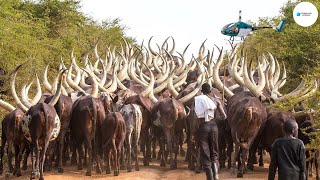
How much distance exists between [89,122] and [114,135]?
66cm

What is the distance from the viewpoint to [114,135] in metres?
12.9

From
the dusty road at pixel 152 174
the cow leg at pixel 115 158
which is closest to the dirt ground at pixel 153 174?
the dusty road at pixel 152 174

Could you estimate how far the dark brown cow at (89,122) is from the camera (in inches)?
514

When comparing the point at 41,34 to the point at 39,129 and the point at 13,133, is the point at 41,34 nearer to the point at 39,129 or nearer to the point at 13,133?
the point at 13,133

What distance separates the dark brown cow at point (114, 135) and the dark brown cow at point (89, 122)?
0.23 metres

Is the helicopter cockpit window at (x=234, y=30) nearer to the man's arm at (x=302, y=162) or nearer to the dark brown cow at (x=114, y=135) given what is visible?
the dark brown cow at (x=114, y=135)

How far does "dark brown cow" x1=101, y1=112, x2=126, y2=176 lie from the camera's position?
12781 millimetres

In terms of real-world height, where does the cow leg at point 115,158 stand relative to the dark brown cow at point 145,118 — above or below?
below

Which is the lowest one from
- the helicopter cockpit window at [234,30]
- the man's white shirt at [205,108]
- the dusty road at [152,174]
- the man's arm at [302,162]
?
the dusty road at [152,174]

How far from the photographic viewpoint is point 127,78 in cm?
1938

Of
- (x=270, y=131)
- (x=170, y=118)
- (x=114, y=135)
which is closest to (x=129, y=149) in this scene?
(x=114, y=135)

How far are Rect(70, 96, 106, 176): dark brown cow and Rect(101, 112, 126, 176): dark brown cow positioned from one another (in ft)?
0.77

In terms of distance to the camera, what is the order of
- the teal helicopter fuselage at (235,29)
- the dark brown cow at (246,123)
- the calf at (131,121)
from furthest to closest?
the teal helicopter fuselage at (235,29), the calf at (131,121), the dark brown cow at (246,123)

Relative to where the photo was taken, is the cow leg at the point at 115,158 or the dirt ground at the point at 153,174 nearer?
the dirt ground at the point at 153,174
